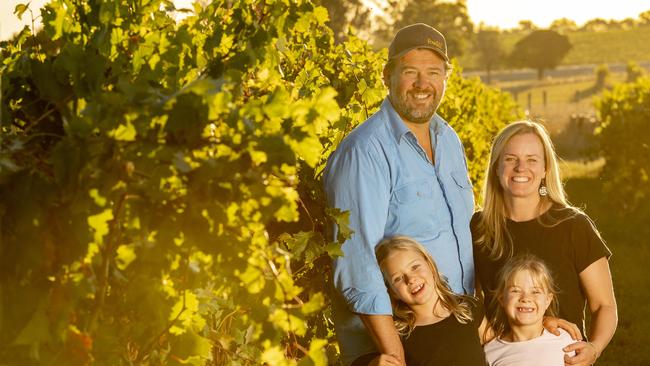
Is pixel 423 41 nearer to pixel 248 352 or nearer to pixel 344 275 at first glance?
pixel 344 275

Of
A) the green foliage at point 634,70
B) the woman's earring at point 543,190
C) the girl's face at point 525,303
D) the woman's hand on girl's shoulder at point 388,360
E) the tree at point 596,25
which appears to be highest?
the tree at point 596,25

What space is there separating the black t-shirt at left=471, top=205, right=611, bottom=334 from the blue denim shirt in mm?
107

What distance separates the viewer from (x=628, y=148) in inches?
650

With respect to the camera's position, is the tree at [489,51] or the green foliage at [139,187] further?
the tree at [489,51]

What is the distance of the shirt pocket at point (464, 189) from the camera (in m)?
4.22

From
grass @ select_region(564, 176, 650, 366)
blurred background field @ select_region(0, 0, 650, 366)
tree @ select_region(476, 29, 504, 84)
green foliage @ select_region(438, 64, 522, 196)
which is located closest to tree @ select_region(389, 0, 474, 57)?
tree @ select_region(476, 29, 504, 84)

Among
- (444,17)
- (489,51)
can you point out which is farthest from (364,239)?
(489,51)

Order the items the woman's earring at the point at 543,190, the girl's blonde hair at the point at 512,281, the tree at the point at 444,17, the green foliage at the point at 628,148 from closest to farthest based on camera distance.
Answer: the girl's blonde hair at the point at 512,281 → the woman's earring at the point at 543,190 → the green foliage at the point at 628,148 → the tree at the point at 444,17

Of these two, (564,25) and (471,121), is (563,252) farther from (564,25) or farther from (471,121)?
(564,25)

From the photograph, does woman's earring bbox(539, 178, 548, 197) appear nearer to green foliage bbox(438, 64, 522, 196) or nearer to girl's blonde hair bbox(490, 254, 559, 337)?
girl's blonde hair bbox(490, 254, 559, 337)

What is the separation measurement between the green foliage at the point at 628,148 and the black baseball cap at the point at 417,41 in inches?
496

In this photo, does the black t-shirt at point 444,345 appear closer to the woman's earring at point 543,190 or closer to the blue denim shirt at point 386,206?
the blue denim shirt at point 386,206

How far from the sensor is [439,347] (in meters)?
3.87

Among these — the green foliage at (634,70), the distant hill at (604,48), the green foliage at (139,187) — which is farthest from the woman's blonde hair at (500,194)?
the distant hill at (604,48)
